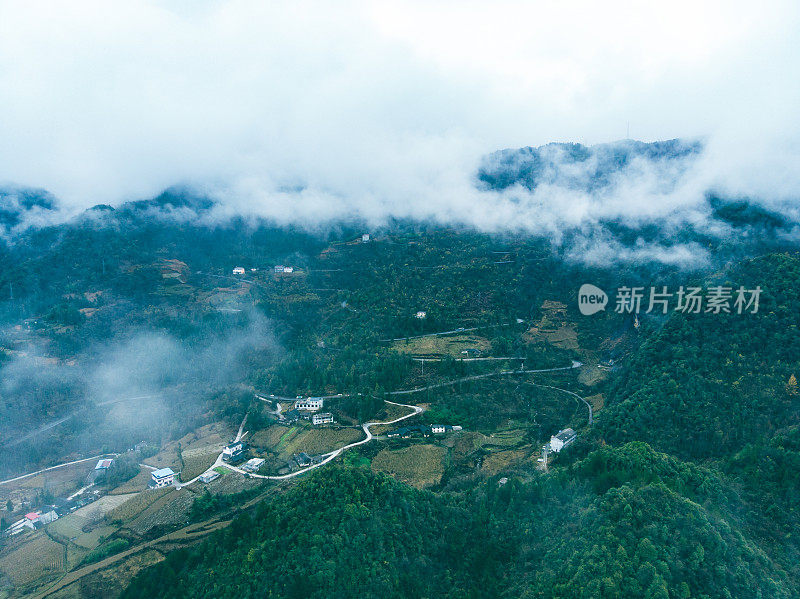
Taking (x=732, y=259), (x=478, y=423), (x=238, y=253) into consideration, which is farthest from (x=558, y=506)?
(x=238, y=253)

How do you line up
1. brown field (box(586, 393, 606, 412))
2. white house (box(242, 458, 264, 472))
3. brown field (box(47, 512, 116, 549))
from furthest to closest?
1. brown field (box(586, 393, 606, 412))
2. white house (box(242, 458, 264, 472))
3. brown field (box(47, 512, 116, 549))

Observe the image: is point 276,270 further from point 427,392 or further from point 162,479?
point 162,479

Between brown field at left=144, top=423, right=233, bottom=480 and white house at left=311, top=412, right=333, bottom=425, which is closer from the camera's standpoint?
brown field at left=144, top=423, right=233, bottom=480

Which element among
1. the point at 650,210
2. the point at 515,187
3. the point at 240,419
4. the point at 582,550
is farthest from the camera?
the point at 515,187

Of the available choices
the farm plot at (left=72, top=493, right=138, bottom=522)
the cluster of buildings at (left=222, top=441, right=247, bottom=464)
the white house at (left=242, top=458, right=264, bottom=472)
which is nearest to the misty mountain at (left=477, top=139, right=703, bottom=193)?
the cluster of buildings at (left=222, top=441, right=247, bottom=464)

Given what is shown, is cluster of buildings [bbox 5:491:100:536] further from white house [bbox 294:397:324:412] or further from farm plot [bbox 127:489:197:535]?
white house [bbox 294:397:324:412]

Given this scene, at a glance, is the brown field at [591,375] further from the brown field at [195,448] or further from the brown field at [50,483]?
the brown field at [50,483]

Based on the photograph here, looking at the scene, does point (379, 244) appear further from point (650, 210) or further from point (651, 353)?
point (651, 353)
